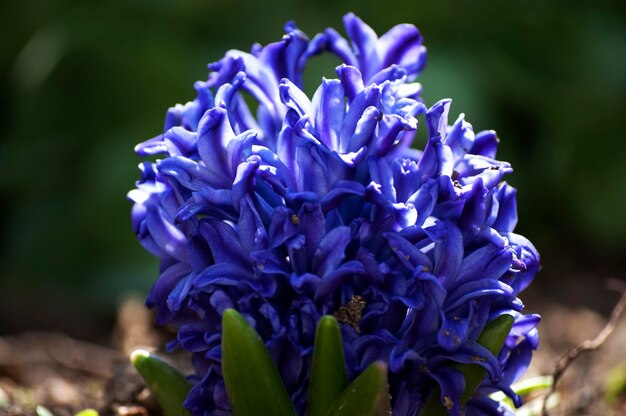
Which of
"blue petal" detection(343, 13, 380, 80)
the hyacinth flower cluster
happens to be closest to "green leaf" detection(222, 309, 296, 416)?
the hyacinth flower cluster

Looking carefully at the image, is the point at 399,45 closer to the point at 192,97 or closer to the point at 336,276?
the point at 336,276

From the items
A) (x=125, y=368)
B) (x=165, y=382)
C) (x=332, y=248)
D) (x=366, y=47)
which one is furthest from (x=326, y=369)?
(x=125, y=368)

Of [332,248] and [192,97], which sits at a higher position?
[192,97]

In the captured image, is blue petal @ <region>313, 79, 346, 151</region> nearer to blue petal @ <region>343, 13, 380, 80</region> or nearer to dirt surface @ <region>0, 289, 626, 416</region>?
blue petal @ <region>343, 13, 380, 80</region>

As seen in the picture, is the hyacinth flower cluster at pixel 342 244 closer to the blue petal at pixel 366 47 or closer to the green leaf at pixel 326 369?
the green leaf at pixel 326 369

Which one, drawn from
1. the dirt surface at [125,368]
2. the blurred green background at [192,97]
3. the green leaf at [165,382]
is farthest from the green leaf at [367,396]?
the blurred green background at [192,97]

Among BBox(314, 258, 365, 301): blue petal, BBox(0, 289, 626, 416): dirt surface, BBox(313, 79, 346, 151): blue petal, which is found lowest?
BBox(0, 289, 626, 416): dirt surface

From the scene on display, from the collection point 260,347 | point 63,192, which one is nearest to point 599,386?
point 260,347
